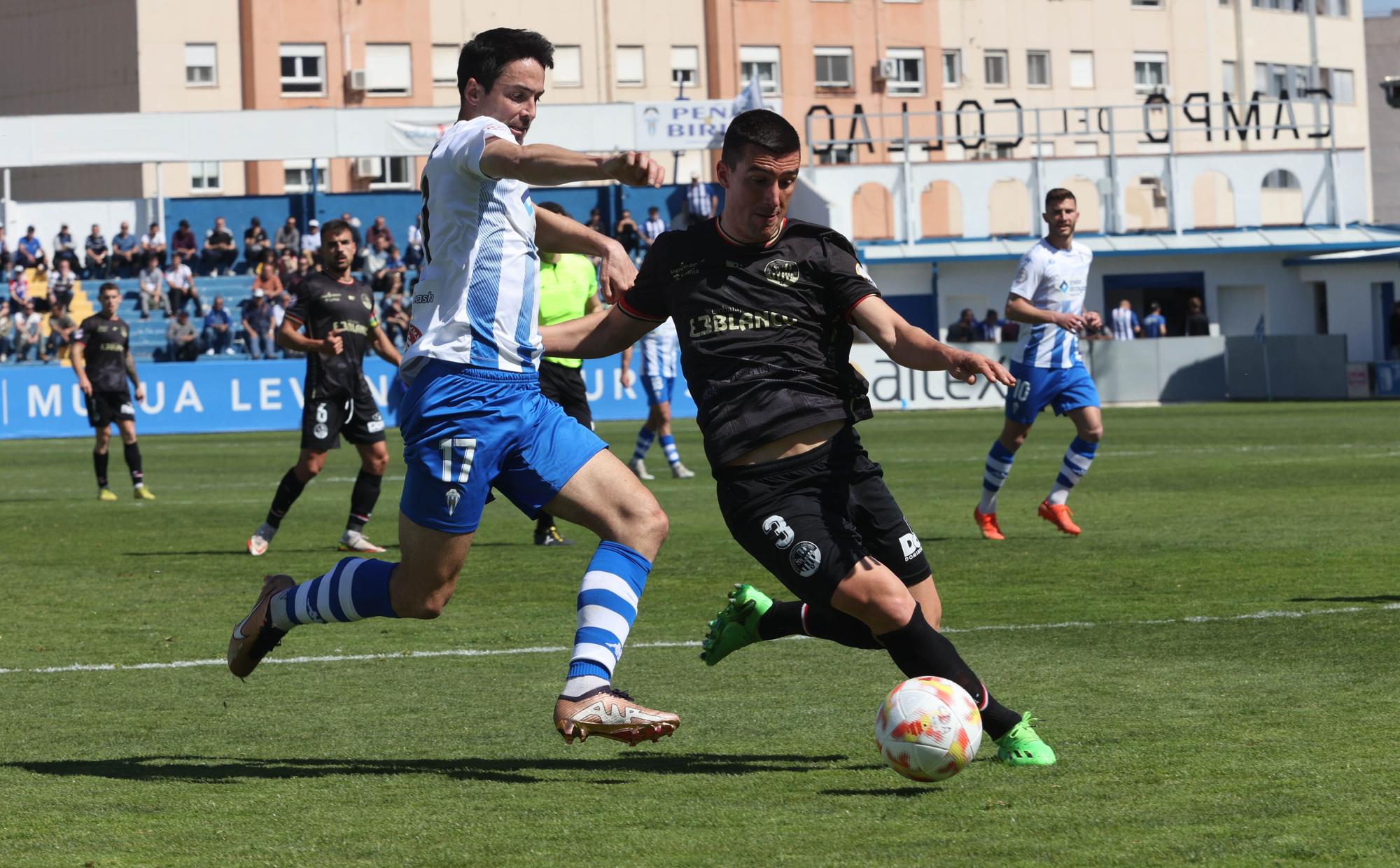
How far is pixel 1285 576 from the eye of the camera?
10.5 meters

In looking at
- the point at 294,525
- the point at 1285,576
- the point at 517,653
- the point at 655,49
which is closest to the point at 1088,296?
the point at 655,49

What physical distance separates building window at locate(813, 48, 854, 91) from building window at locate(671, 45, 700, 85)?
4.45m

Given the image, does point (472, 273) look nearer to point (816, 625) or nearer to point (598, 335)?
point (598, 335)

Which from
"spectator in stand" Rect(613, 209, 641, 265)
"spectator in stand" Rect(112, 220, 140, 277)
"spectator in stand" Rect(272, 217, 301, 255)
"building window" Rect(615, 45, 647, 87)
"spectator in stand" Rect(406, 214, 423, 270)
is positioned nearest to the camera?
"spectator in stand" Rect(112, 220, 140, 277)

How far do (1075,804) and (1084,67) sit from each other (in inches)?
2489

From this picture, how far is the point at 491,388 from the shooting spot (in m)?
6.02

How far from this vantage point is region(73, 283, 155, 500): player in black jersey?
1958cm

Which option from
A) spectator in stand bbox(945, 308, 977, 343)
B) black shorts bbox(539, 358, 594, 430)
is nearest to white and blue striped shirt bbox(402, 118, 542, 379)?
black shorts bbox(539, 358, 594, 430)

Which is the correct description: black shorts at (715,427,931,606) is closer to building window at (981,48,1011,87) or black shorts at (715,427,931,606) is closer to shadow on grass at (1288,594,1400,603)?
shadow on grass at (1288,594,1400,603)

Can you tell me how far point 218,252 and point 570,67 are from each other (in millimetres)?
17311

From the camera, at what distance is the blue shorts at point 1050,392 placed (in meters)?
13.1

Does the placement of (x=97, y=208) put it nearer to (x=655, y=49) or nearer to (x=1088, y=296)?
(x=655, y=49)

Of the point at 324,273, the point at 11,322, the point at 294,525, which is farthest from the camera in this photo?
the point at 11,322

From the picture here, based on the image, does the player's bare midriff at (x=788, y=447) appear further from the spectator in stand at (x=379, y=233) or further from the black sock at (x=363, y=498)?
the spectator in stand at (x=379, y=233)
